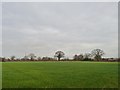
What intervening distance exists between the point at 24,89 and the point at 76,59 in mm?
86846

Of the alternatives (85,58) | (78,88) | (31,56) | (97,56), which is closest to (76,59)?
(85,58)

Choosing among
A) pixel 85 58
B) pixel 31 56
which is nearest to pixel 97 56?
pixel 85 58

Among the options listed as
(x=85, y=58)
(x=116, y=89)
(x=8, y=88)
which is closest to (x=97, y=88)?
(x=116, y=89)

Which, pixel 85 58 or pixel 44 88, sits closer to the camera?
pixel 44 88

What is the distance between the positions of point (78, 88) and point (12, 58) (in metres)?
89.1

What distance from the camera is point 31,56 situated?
110 m

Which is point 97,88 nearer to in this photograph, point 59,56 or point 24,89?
point 24,89

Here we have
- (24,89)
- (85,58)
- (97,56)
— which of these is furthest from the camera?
(97,56)

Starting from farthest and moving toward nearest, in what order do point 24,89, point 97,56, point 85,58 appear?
point 97,56 < point 85,58 < point 24,89

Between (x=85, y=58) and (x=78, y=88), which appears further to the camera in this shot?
(x=85, y=58)

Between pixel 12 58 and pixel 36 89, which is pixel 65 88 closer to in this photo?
pixel 36 89

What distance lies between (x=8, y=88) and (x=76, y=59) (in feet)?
285

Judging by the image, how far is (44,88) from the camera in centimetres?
1352

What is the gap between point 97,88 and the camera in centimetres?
1355
